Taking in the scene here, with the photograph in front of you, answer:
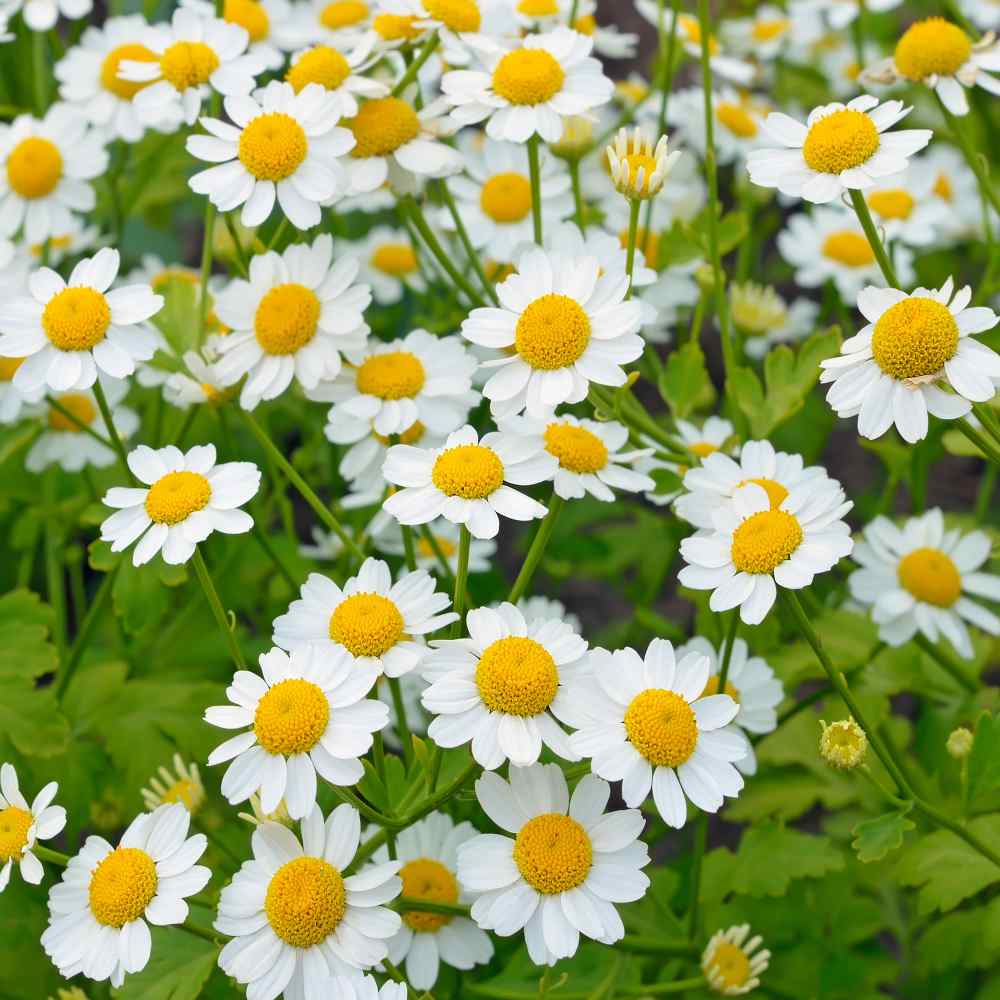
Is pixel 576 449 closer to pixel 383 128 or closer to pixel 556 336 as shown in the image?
pixel 556 336

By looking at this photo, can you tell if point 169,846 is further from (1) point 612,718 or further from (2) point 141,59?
(2) point 141,59

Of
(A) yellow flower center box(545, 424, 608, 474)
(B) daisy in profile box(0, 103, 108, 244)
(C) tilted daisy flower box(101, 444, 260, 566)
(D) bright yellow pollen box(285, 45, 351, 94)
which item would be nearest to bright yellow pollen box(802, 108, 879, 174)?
(A) yellow flower center box(545, 424, 608, 474)

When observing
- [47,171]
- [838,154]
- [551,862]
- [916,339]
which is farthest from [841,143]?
[47,171]

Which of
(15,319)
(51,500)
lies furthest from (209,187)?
(51,500)

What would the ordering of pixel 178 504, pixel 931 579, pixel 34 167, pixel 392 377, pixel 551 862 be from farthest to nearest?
pixel 34 167 → pixel 931 579 → pixel 392 377 → pixel 178 504 → pixel 551 862

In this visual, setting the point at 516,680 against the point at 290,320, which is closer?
the point at 516,680

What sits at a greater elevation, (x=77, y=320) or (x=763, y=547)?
(x=77, y=320)

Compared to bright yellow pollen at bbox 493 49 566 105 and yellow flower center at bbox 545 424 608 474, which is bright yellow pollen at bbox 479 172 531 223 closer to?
bright yellow pollen at bbox 493 49 566 105
